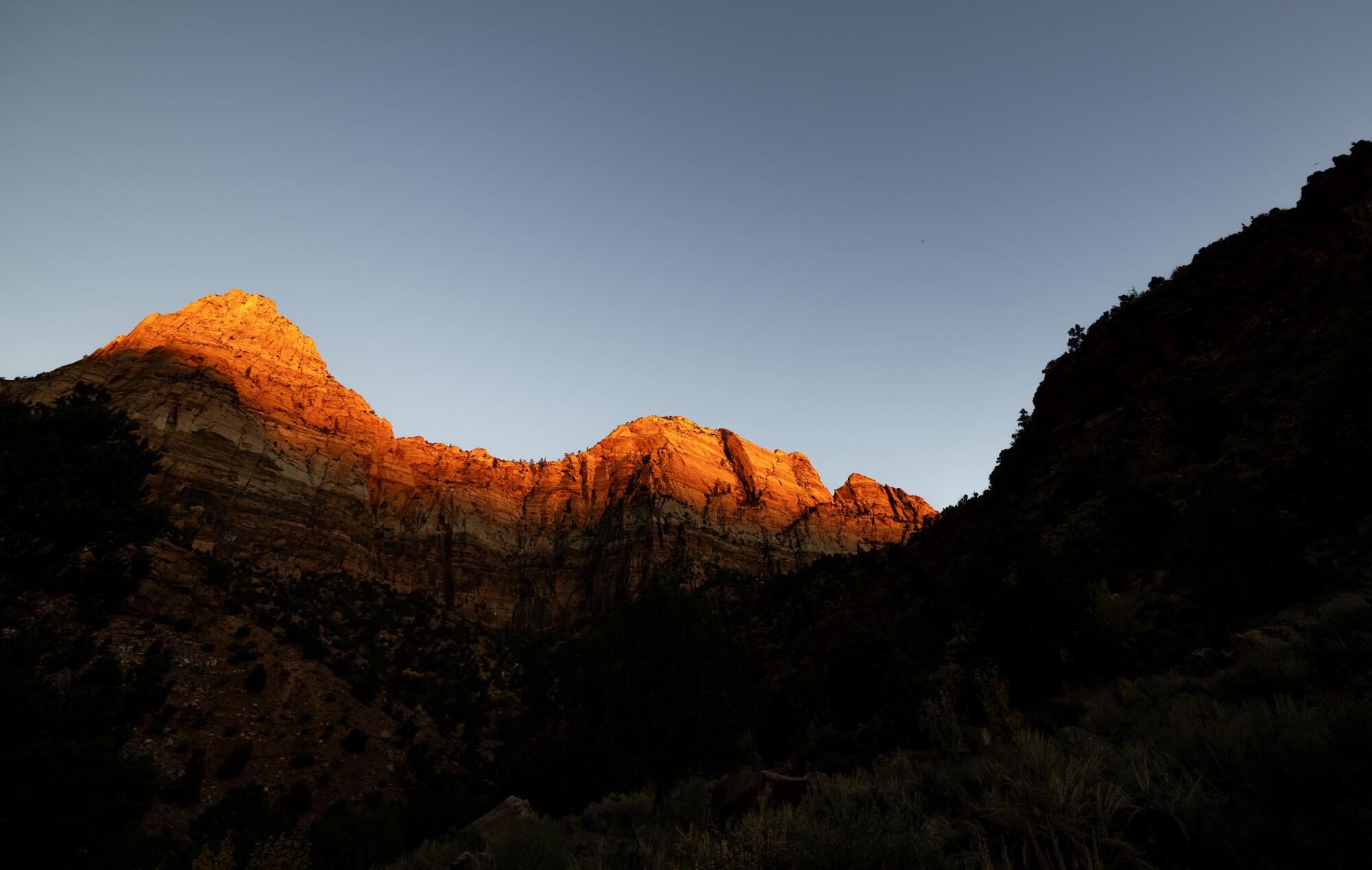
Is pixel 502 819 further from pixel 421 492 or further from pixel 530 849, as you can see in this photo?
pixel 421 492

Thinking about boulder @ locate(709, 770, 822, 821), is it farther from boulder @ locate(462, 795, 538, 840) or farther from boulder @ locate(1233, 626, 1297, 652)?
boulder @ locate(1233, 626, 1297, 652)

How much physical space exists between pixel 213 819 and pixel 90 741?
35.6 feet

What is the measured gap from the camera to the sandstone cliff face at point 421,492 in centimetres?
5128

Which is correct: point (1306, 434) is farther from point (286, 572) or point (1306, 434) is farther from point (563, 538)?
point (563, 538)

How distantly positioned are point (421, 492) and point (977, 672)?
75312 millimetres

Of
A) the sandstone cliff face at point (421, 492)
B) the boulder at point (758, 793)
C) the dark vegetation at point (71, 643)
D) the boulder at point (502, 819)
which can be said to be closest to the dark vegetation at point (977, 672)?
the dark vegetation at point (71, 643)

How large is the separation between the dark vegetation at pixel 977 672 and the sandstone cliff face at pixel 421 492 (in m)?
23.9

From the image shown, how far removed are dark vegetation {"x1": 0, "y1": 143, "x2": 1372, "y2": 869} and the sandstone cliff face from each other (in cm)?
2388

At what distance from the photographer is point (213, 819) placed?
16031 millimetres

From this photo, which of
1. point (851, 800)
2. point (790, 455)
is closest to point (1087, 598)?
point (851, 800)

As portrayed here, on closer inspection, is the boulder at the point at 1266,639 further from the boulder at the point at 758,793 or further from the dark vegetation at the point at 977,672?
the boulder at the point at 758,793

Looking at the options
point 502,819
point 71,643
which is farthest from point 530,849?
point 71,643

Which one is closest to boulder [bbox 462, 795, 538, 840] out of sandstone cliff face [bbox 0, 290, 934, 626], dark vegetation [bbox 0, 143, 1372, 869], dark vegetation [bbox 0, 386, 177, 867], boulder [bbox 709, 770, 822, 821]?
dark vegetation [bbox 0, 143, 1372, 869]

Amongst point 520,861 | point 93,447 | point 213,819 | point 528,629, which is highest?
point 93,447
